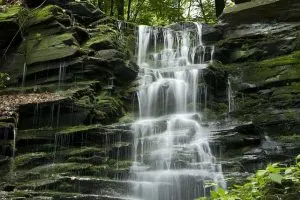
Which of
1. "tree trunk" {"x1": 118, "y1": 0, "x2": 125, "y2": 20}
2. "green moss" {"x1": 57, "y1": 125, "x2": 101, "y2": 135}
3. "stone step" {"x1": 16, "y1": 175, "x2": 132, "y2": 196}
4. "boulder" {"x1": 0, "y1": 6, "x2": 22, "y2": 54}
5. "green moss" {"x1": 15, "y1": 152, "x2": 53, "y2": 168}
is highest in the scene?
"tree trunk" {"x1": 118, "y1": 0, "x2": 125, "y2": 20}

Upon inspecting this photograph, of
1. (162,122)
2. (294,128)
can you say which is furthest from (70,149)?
(294,128)

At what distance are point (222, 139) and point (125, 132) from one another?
2.63 meters

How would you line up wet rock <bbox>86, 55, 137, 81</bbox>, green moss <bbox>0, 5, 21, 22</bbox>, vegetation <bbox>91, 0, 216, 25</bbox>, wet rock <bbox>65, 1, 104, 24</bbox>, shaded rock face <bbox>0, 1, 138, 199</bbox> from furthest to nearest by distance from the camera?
vegetation <bbox>91, 0, 216, 25</bbox> < wet rock <bbox>65, 1, 104, 24</bbox> < green moss <bbox>0, 5, 21, 22</bbox> < wet rock <bbox>86, 55, 137, 81</bbox> < shaded rock face <bbox>0, 1, 138, 199</bbox>

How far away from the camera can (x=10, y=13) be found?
15.3 m

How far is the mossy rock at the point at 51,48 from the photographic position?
13.6 meters

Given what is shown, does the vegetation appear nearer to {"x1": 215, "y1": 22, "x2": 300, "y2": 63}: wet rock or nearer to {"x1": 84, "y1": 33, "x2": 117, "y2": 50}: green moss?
{"x1": 84, "y1": 33, "x2": 117, "y2": 50}: green moss

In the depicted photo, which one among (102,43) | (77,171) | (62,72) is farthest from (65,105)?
(102,43)

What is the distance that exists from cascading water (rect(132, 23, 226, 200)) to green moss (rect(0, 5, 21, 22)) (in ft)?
16.7

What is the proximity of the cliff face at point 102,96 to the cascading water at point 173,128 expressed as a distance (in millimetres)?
379

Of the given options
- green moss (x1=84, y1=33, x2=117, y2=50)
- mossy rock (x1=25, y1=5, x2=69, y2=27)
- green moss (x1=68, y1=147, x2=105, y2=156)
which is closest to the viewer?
green moss (x1=68, y1=147, x2=105, y2=156)

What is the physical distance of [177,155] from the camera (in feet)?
32.4

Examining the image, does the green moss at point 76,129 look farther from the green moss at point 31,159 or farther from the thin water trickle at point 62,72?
the thin water trickle at point 62,72

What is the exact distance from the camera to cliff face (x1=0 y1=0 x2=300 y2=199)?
31.8 feet

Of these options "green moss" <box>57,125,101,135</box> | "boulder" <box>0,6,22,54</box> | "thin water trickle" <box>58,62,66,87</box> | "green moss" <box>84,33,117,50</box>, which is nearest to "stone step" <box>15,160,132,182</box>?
"green moss" <box>57,125,101,135</box>
